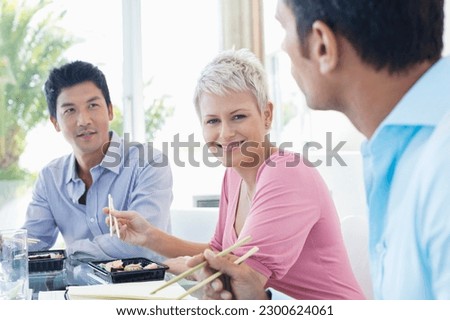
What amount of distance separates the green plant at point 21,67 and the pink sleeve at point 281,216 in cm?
197

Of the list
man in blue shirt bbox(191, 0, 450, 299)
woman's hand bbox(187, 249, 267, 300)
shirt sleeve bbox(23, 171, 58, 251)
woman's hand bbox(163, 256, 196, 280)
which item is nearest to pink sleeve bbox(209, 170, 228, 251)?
woman's hand bbox(163, 256, 196, 280)

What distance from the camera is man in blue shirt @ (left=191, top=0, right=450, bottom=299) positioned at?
52cm

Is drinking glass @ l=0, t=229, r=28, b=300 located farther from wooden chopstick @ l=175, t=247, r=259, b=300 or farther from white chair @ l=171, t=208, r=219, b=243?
white chair @ l=171, t=208, r=219, b=243

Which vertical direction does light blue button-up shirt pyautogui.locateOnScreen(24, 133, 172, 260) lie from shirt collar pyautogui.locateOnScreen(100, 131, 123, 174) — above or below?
below

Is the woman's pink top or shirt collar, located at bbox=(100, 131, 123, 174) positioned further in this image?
shirt collar, located at bbox=(100, 131, 123, 174)

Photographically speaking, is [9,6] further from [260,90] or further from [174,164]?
[260,90]

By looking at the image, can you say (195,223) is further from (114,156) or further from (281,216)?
(281,216)

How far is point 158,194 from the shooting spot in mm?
1749

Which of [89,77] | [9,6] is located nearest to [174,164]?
[9,6]

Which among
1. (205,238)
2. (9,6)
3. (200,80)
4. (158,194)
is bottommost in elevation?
(205,238)

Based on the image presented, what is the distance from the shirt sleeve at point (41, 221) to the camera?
1771 mm

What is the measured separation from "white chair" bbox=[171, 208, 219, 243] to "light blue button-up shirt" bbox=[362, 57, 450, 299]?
109 centimetres

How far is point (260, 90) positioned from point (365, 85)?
0.68 metres

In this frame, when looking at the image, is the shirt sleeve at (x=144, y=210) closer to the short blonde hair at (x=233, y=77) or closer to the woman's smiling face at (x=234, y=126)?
the woman's smiling face at (x=234, y=126)
